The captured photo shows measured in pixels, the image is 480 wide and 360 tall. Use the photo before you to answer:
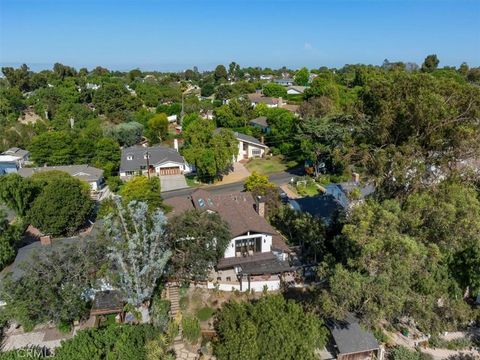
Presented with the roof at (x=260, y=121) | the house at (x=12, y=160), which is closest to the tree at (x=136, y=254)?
the house at (x=12, y=160)

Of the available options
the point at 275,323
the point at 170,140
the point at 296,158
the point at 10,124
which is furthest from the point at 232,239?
the point at 10,124

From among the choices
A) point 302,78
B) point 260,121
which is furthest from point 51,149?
point 302,78

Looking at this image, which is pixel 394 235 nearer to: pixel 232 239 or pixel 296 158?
pixel 232 239

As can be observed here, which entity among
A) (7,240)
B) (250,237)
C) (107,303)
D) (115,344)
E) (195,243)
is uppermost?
(195,243)

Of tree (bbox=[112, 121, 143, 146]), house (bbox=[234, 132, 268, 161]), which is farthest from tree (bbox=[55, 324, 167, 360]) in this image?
tree (bbox=[112, 121, 143, 146])

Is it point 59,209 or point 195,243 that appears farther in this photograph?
point 59,209

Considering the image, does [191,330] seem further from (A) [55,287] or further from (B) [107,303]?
(A) [55,287]

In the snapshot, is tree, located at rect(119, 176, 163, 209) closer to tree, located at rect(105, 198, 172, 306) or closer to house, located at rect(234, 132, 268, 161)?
tree, located at rect(105, 198, 172, 306)

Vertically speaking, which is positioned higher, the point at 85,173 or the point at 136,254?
the point at 136,254
